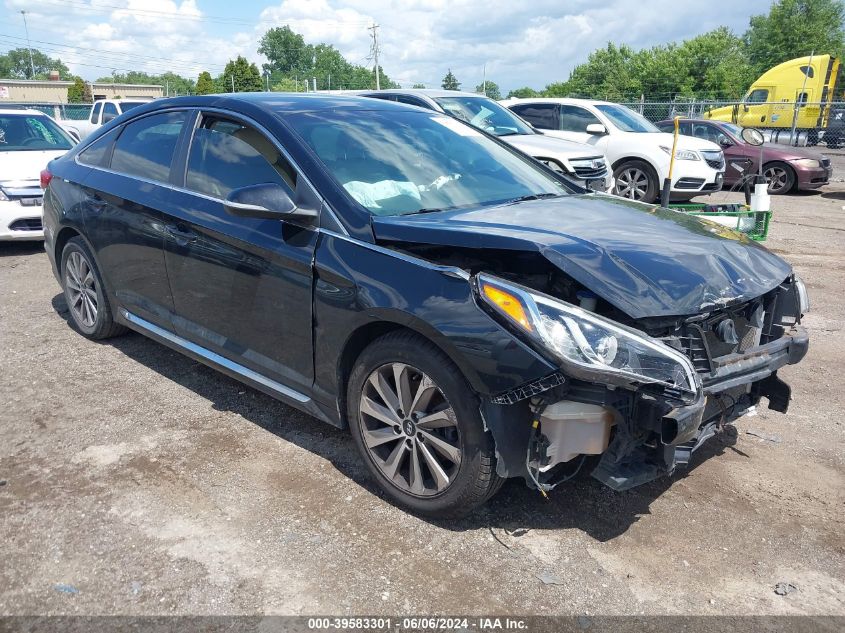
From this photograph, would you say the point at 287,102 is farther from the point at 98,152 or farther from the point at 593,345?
the point at 593,345

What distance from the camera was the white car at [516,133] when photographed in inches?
385

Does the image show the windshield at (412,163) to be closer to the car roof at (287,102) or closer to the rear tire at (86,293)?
the car roof at (287,102)

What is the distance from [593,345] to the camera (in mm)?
A: 2512

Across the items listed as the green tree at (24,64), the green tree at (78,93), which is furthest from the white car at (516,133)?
the green tree at (24,64)

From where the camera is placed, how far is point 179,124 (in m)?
4.13

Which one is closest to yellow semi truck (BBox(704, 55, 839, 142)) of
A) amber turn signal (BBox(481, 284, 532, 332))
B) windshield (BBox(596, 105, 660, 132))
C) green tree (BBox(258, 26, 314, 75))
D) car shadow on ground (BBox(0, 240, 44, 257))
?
windshield (BBox(596, 105, 660, 132))

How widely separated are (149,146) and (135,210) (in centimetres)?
44

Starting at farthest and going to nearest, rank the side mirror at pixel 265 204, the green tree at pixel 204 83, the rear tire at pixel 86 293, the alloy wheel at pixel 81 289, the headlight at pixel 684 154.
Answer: the green tree at pixel 204 83
the headlight at pixel 684 154
the alloy wheel at pixel 81 289
the rear tire at pixel 86 293
the side mirror at pixel 265 204

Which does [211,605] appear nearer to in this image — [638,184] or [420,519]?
[420,519]

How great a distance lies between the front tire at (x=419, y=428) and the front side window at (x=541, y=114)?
1061 centimetres

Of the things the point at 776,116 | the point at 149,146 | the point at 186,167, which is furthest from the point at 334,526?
the point at 776,116

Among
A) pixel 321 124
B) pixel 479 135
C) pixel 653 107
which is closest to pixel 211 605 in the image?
pixel 321 124

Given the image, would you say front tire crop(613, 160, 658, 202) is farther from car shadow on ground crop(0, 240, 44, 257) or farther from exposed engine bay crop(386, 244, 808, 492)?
exposed engine bay crop(386, 244, 808, 492)

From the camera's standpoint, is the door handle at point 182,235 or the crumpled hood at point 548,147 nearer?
the door handle at point 182,235
